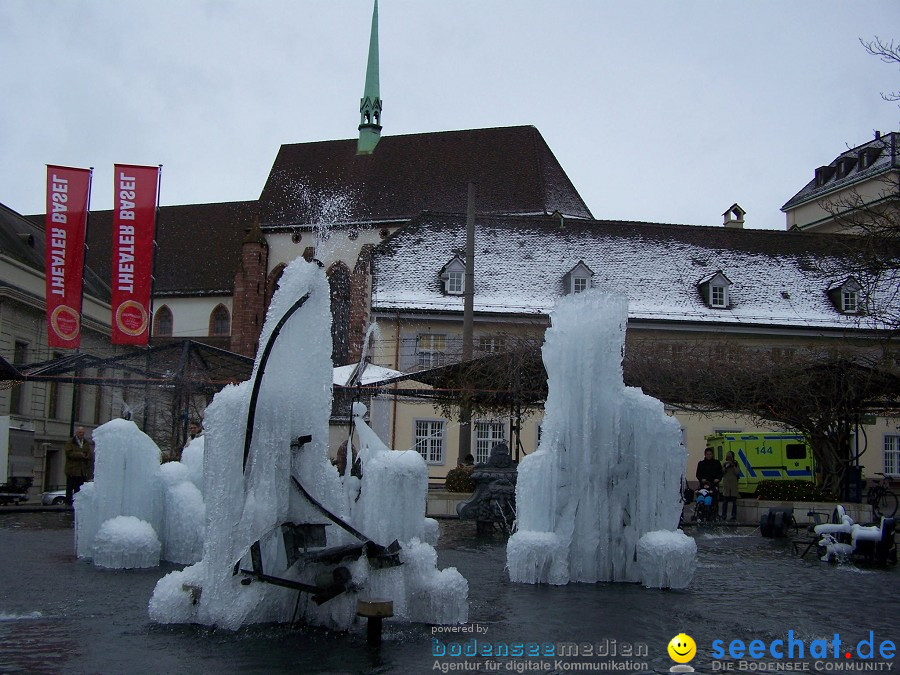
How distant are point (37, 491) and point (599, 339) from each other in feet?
112

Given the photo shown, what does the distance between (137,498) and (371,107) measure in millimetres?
61113

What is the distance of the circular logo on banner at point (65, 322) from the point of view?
1195 inches

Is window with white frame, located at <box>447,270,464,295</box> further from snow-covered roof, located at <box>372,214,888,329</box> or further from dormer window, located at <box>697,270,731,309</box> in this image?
dormer window, located at <box>697,270,731,309</box>

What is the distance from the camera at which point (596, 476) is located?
35.1 ft

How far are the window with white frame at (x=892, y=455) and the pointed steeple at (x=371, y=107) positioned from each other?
36138 mm

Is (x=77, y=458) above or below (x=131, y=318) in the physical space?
below

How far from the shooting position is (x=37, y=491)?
129 ft

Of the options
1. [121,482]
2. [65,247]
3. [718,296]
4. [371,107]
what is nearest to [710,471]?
[121,482]

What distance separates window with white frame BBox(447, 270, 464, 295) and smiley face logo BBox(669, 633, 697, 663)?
3640 centimetres

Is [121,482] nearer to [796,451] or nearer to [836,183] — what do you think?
[796,451]

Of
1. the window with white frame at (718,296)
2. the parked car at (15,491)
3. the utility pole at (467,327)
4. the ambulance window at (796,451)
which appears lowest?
the parked car at (15,491)

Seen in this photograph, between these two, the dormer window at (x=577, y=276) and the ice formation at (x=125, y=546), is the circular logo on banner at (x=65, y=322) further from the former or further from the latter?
the dormer window at (x=577, y=276)

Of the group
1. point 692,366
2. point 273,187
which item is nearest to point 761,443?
point 692,366

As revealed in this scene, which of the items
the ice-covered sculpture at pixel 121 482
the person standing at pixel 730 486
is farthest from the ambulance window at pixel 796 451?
the ice-covered sculpture at pixel 121 482
